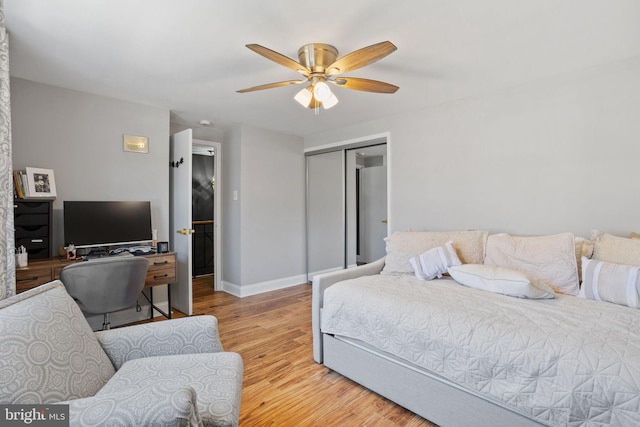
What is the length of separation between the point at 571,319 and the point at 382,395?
114 centimetres

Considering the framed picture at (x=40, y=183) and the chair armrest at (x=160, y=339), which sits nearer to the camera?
the chair armrest at (x=160, y=339)

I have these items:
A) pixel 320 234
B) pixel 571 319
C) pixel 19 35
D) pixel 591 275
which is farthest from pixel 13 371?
pixel 320 234

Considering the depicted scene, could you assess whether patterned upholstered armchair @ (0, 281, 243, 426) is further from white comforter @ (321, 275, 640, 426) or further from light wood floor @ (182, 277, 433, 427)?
white comforter @ (321, 275, 640, 426)

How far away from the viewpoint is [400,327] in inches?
74.6

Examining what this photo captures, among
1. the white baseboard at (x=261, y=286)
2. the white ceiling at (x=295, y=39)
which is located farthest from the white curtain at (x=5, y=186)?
the white baseboard at (x=261, y=286)

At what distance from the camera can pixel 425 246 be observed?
2.75m

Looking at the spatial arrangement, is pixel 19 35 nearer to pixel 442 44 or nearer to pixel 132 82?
pixel 132 82

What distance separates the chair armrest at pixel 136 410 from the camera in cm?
84

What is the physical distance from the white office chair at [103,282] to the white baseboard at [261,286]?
1806mm

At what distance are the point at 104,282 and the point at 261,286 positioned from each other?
227 centimetres

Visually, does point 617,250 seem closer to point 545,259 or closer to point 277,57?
point 545,259

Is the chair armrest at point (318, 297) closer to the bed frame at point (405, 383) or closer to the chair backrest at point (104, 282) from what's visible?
the bed frame at point (405, 383)

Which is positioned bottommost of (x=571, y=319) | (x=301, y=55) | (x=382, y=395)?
(x=382, y=395)

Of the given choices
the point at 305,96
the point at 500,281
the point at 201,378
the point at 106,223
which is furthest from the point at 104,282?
the point at 500,281
